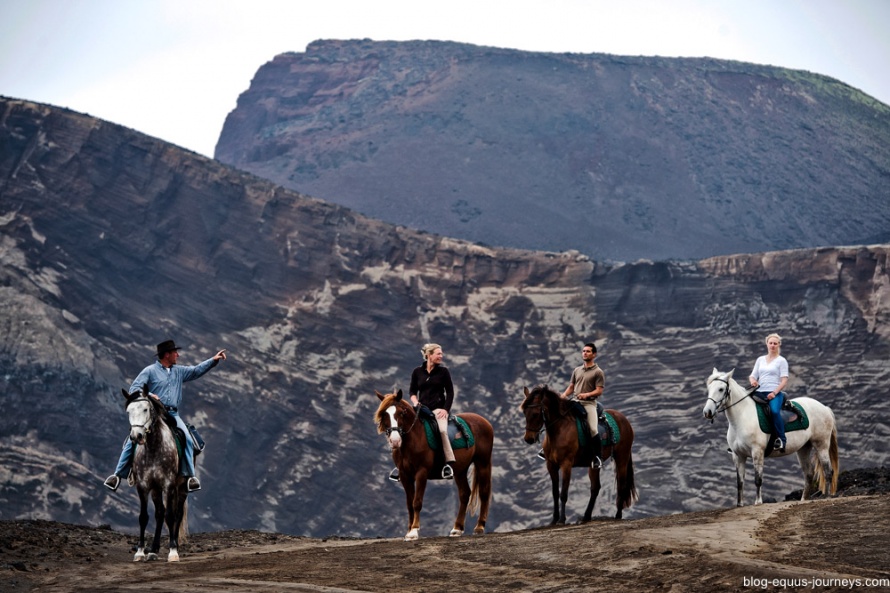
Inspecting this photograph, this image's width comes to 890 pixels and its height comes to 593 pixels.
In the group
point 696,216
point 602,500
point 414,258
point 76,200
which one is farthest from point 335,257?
point 696,216

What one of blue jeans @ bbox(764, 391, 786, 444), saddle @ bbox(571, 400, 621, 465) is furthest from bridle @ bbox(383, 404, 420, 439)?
blue jeans @ bbox(764, 391, 786, 444)

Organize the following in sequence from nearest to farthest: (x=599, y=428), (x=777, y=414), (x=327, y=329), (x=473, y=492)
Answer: (x=473, y=492) → (x=599, y=428) → (x=777, y=414) → (x=327, y=329)

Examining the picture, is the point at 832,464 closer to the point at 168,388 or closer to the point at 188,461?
the point at 188,461

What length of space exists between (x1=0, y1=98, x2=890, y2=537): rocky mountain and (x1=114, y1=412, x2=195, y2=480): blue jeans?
54.7 m

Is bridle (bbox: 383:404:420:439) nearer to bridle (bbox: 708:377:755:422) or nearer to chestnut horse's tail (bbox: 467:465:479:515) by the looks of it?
chestnut horse's tail (bbox: 467:465:479:515)

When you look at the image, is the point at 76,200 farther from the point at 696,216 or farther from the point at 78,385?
the point at 696,216

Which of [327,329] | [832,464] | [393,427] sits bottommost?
[832,464]

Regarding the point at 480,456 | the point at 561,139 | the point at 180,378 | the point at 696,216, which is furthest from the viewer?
the point at 561,139

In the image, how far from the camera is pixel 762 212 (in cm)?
18212

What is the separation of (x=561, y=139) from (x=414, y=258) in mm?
104212

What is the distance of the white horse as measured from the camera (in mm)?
23375

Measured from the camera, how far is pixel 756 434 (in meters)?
23.5

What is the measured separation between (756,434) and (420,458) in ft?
20.3

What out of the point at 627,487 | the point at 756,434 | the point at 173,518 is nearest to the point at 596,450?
the point at 627,487
